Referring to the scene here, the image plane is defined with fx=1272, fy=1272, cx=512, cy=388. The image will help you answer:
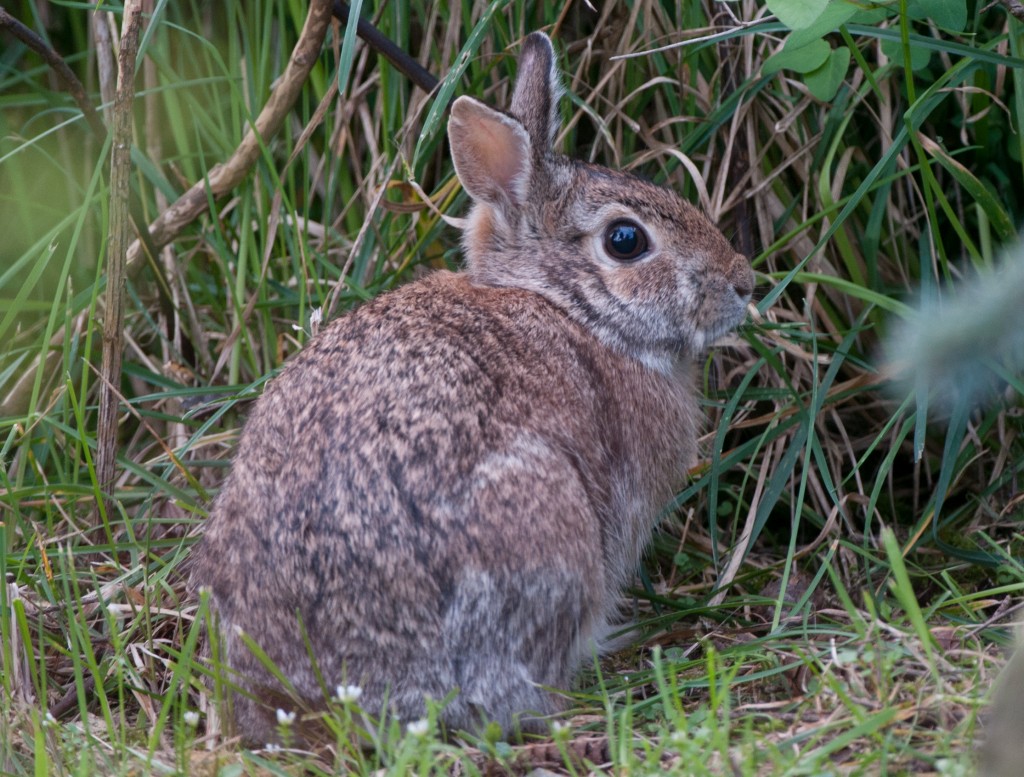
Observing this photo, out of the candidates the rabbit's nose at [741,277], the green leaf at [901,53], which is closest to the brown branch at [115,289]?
the rabbit's nose at [741,277]

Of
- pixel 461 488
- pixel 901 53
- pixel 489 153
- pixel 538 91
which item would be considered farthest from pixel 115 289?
pixel 901 53

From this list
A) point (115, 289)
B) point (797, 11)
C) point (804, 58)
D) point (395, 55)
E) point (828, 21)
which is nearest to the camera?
point (797, 11)

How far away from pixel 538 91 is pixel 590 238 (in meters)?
0.53

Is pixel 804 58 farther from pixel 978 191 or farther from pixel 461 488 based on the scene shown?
pixel 461 488

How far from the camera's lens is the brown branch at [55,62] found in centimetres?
448

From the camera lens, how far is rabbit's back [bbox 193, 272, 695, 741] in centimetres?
332

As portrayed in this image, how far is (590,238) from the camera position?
4.28 metres

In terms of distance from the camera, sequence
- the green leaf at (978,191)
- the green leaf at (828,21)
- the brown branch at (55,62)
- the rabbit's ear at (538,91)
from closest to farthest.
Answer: the green leaf at (828,21)
the green leaf at (978,191)
the rabbit's ear at (538,91)
the brown branch at (55,62)

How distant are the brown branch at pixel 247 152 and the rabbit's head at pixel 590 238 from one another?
0.91 m

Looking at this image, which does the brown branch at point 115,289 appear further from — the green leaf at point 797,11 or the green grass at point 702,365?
the green leaf at point 797,11

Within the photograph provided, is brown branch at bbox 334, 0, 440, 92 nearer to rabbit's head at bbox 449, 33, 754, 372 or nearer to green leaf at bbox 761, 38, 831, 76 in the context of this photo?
rabbit's head at bbox 449, 33, 754, 372

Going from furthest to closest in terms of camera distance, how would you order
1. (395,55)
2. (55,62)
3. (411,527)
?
(395,55), (55,62), (411,527)

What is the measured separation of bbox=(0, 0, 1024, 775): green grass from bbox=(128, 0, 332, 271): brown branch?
0.11 meters

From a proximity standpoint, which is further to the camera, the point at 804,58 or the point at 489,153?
the point at 489,153
